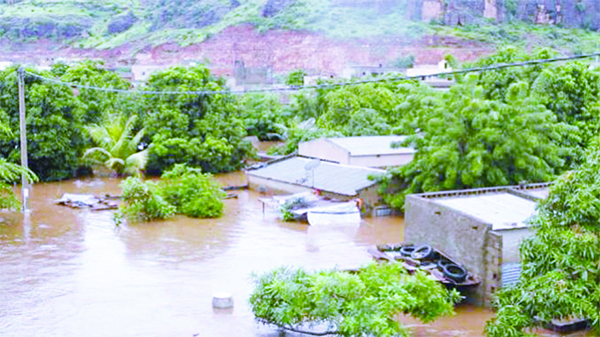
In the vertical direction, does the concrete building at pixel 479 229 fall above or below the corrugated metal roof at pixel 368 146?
below

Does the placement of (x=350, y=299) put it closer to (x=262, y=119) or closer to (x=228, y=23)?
(x=262, y=119)

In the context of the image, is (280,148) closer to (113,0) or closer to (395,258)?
(395,258)

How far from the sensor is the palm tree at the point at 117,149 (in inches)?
1289

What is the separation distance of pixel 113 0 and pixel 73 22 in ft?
51.7

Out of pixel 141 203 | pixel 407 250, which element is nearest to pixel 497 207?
pixel 407 250

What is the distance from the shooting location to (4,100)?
30922 millimetres

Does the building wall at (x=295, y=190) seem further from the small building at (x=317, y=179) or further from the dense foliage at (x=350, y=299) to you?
the dense foliage at (x=350, y=299)

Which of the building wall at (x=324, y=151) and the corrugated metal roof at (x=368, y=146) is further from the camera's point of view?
the building wall at (x=324, y=151)

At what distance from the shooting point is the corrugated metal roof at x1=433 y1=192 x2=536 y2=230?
1416 cm

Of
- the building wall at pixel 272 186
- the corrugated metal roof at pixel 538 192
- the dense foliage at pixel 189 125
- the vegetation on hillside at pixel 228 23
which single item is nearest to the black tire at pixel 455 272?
the corrugated metal roof at pixel 538 192

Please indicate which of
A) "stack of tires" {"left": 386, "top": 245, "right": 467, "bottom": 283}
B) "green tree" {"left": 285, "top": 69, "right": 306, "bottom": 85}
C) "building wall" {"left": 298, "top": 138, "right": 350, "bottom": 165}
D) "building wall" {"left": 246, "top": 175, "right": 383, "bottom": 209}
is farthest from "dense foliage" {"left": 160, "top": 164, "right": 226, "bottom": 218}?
"green tree" {"left": 285, "top": 69, "right": 306, "bottom": 85}

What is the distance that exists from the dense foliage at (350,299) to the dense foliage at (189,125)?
21752 mm

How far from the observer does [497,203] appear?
1594cm

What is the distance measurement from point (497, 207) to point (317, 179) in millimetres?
11208
